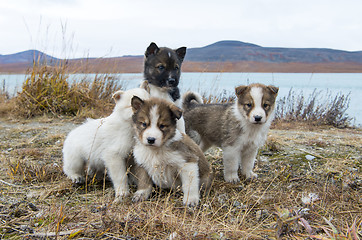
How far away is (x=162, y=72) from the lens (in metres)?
5.28

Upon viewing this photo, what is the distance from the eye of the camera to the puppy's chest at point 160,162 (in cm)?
363

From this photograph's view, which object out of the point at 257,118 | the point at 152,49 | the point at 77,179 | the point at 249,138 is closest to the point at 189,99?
the point at 152,49

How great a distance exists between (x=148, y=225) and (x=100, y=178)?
1857 mm

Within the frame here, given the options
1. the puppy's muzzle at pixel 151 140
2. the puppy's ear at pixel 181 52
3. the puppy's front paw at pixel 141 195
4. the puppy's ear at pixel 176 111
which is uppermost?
the puppy's ear at pixel 181 52

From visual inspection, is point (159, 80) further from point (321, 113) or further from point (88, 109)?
point (321, 113)

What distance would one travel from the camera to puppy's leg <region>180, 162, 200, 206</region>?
3.53 metres

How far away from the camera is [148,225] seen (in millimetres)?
2805

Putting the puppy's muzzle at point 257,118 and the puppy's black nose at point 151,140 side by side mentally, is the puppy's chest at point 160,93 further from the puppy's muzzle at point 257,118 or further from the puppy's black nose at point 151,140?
the puppy's black nose at point 151,140

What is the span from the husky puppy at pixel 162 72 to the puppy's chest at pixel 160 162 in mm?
1552

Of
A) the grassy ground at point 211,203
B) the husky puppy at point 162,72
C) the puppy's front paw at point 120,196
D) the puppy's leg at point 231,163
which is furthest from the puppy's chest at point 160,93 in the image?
the puppy's front paw at point 120,196

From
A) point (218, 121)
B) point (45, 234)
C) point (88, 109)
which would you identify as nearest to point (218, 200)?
point (218, 121)

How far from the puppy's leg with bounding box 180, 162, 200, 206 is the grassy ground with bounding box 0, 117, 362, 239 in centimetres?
12

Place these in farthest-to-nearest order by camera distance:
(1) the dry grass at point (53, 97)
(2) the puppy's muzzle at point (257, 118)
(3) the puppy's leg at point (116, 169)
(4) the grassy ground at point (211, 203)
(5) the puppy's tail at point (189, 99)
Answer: (1) the dry grass at point (53, 97), (5) the puppy's tail at point (189, 99), (2) the puppy's muzzle at point (257, 118), (3) the puppy's leg at point (116, 169), (4) the grassy ground at point (211, 203)

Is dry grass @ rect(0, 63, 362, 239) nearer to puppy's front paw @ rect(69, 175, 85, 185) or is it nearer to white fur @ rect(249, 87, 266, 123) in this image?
puppy's front paw @ rect(69, 175, 85, 185)
